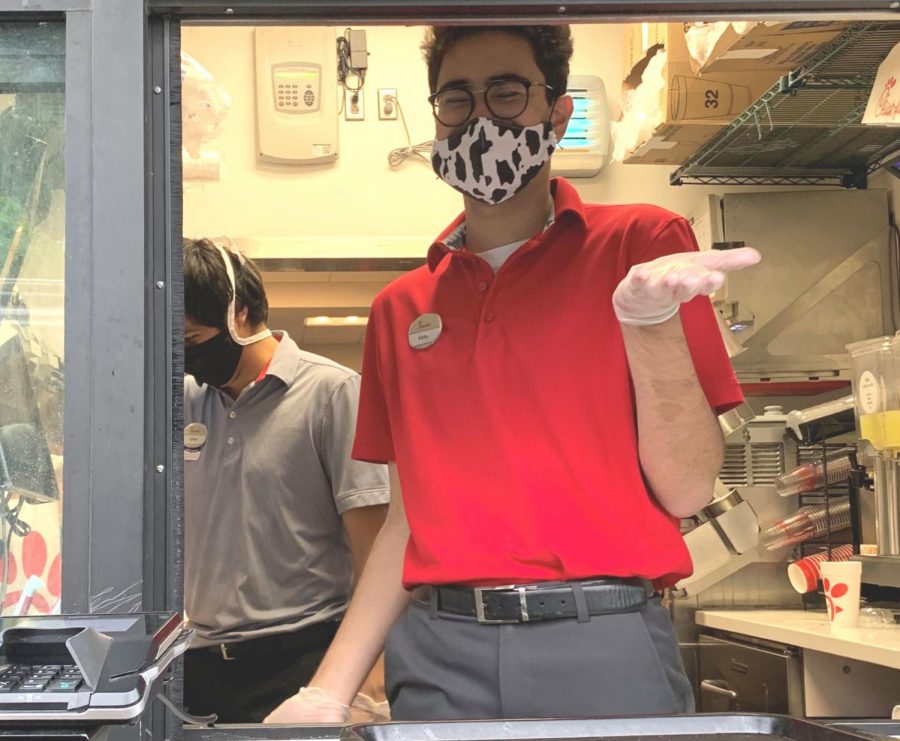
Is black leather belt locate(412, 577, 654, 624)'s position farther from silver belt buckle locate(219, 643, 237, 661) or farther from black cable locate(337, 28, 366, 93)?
black cable locate(337, 28, 366, 93)

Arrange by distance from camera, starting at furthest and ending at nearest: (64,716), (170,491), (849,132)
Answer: (849,132), (170,491), (64,716)

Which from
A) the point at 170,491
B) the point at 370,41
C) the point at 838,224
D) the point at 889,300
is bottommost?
the point at 170,491

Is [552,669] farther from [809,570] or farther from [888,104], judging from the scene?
[809,570]

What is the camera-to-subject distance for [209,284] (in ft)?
8.25

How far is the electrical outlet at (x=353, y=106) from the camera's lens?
4.20 meters

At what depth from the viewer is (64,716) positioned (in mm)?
770

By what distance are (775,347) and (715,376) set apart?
261 cm

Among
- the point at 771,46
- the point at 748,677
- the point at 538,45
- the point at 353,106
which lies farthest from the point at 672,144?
the point at 538,45

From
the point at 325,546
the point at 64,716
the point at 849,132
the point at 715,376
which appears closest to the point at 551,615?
the point at 715,376

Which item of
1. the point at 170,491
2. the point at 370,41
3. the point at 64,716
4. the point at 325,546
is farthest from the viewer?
the point at 370,41

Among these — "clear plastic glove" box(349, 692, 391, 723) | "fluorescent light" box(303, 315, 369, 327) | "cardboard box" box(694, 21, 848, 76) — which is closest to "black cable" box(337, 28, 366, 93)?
"fluorescent light" box(303, 315, 369, 327)

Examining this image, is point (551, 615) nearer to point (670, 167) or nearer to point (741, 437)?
point (741, 437)

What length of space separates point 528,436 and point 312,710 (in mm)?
466

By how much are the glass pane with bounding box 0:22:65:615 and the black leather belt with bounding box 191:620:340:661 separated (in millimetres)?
1154
